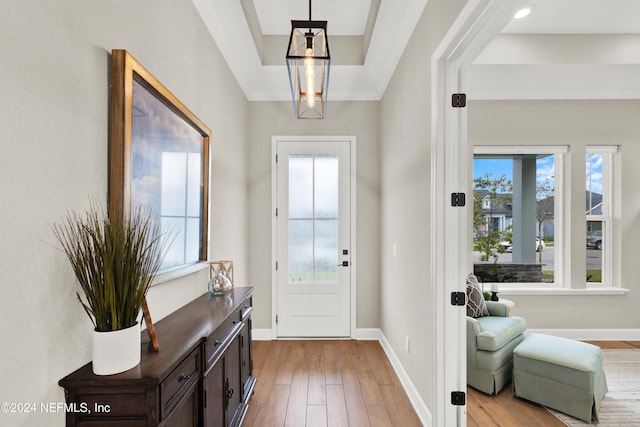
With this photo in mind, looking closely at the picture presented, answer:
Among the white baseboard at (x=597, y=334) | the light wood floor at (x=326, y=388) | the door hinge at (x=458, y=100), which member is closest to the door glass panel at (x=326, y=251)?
the light wood floor at (x=326, y=388)

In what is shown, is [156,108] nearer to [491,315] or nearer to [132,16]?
[132,16]

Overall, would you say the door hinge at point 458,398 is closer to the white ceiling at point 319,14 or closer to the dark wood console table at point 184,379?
the dark wood console table at point 184,379

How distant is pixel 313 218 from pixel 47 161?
2978 millimetres

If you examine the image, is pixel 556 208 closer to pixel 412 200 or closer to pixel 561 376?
pixel 561 376

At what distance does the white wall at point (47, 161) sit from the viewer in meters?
0.85

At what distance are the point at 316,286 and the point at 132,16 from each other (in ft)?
10.1

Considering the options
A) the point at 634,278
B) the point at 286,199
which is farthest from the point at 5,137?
the point at 634,278

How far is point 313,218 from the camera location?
3.85 meters

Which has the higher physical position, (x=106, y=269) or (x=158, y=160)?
(x=158, y=160)

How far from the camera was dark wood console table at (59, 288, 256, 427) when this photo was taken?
39.8 inches

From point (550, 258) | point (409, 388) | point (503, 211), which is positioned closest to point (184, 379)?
point (409, 388)

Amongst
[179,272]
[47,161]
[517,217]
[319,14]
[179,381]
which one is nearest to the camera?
[47,161]

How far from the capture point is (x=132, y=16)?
144 cm

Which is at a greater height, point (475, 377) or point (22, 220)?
point (22, 220)
